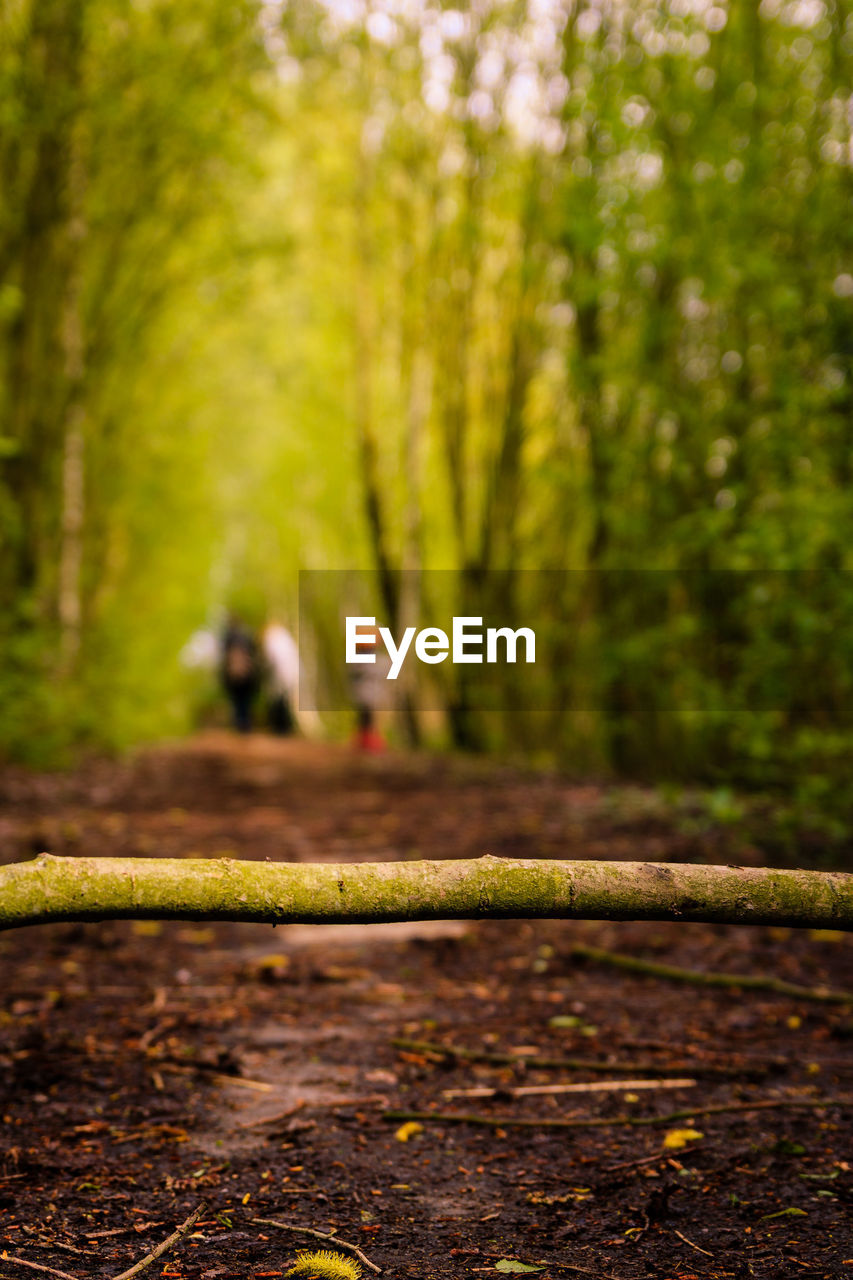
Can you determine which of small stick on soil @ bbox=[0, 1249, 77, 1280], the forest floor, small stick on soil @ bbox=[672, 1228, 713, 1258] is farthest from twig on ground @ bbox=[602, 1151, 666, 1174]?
small stick on soil @ bbox=[0, 1249, 77, 1280]

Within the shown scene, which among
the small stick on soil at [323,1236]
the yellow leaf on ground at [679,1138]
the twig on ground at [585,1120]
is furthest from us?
the twig on ground at [585,1120]

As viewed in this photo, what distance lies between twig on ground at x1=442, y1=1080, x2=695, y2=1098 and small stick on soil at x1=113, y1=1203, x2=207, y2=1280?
1067 mm

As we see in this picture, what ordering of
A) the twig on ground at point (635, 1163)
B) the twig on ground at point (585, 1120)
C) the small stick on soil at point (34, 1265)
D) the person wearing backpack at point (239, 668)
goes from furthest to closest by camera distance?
the person wearing backpack at point (239, 668), the twig on ground at point (585, 1120), the twig on ground at point (635, 1163), the small stick on soil at point (34, 1265)

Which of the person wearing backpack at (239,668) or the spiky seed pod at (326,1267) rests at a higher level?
the person wearing backpack at (239,668)

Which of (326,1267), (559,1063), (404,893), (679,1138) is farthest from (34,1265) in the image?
(559,1063)

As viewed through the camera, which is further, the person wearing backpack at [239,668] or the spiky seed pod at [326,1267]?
the person wearing backpack at [239,668]

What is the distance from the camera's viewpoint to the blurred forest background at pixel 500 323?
7508mm

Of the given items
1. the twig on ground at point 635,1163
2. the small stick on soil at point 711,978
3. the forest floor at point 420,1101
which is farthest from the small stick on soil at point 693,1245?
the small stick on soil at point 711,978

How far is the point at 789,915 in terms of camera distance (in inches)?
88.2

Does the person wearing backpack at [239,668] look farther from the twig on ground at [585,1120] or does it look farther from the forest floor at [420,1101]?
the twig on ground at [585,1120]

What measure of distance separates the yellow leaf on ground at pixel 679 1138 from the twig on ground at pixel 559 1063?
454 millimetres

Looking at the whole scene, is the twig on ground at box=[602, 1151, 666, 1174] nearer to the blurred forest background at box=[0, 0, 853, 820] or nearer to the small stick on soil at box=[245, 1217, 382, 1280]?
the small stick on soil at box=[245, 1217, 382, 1280]

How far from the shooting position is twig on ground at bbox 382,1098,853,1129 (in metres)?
3.17

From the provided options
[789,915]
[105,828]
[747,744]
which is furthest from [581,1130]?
[105,828]
